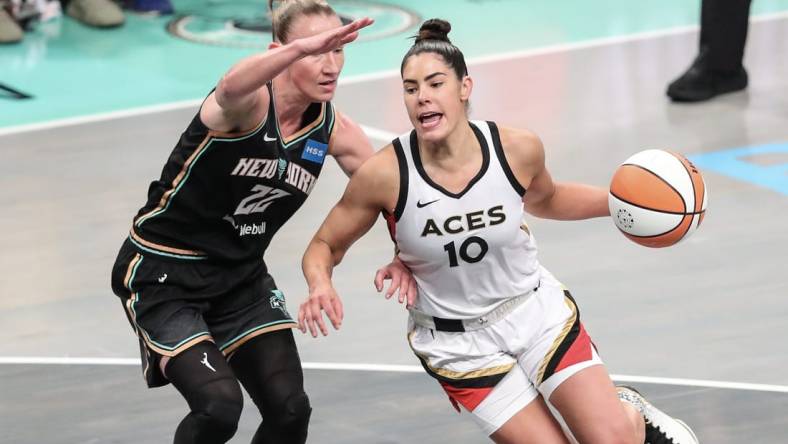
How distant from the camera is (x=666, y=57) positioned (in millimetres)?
11969

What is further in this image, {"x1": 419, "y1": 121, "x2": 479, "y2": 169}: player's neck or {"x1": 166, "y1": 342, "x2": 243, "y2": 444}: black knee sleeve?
{"x1": 419, "y1": 121, "x2": 479, "y2": 169}: player's neck

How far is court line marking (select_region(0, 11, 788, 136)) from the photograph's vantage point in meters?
10.6

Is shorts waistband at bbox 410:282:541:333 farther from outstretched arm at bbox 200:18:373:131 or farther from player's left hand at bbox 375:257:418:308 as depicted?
outstretched arm at bbox 200:18:373:131

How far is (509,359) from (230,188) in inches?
A: 43.7

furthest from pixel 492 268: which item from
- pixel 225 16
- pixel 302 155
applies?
pixel 225 16

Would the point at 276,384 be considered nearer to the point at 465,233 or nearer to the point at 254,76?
the point at 465,233

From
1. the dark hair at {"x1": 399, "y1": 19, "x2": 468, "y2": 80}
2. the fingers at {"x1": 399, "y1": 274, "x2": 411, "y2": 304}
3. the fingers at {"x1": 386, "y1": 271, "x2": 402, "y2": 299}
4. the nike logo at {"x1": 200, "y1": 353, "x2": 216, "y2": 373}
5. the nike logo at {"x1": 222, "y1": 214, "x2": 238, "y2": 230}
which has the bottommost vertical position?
the nike logo at {"x1": 200, "y1": 353, "x2": 216, "y2": 373}

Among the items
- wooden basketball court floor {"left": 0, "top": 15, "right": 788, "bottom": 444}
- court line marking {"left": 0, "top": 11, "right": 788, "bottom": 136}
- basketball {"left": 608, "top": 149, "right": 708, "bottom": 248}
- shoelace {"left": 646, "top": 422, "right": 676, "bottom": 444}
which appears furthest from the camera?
court line marking {"left": 0, "top": 11, "right": 788, "bottom": 136}

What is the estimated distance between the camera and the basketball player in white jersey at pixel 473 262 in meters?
4.97

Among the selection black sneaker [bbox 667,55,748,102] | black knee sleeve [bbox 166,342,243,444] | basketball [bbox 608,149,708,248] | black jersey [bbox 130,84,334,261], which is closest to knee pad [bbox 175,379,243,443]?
black knee sleeve [bbox 166,342,243,444]

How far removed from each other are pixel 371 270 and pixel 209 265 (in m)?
2.74

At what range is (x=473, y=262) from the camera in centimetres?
503

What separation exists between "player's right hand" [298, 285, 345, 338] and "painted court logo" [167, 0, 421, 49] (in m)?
7.99

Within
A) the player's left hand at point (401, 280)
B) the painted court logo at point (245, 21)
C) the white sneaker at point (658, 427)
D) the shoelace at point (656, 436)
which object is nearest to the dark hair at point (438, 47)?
the player's left hand at point (401, 280)
